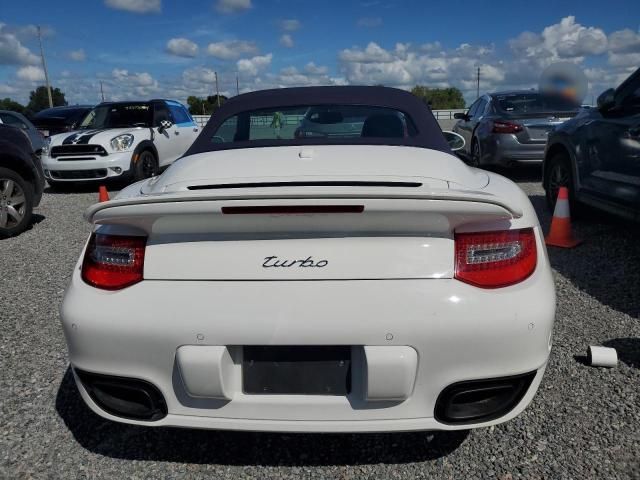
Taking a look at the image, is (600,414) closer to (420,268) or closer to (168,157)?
(420,268)

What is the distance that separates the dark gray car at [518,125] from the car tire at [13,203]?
21.8ft

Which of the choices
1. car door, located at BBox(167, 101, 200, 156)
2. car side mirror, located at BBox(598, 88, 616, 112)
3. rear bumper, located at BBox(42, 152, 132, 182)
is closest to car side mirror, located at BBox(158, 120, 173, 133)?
car door, located at BBox(167, 101, 200, 156)

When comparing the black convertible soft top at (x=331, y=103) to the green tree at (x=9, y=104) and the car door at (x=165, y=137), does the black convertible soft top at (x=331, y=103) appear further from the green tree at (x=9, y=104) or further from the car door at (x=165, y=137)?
the green tree at (x=9, y=104)

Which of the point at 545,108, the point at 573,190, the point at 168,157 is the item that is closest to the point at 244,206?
the point at 573,190

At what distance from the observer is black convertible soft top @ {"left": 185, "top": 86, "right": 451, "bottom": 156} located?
295cm

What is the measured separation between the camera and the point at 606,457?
2178mm

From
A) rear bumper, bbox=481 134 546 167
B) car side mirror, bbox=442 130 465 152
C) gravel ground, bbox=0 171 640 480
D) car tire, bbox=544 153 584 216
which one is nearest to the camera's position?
gravel ground, bbox=0 171 640 480

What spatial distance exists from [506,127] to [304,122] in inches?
244

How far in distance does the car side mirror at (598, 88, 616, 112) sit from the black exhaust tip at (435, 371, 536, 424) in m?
3.81

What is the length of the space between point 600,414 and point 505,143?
6780 millimetres

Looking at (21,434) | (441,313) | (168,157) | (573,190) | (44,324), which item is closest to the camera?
(441,313)

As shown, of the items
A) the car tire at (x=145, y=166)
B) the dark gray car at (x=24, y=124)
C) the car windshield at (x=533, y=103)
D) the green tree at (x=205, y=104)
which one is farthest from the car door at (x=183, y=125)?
the green tree at (x=205, y=104)

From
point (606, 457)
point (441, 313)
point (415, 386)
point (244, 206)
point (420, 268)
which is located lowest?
point (606, 457)

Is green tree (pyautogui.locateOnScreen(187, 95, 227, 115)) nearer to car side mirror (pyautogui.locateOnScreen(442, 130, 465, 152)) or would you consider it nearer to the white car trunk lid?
car side mirror (pyautogui.locateOnScreen(442, 130, 465, 152))
